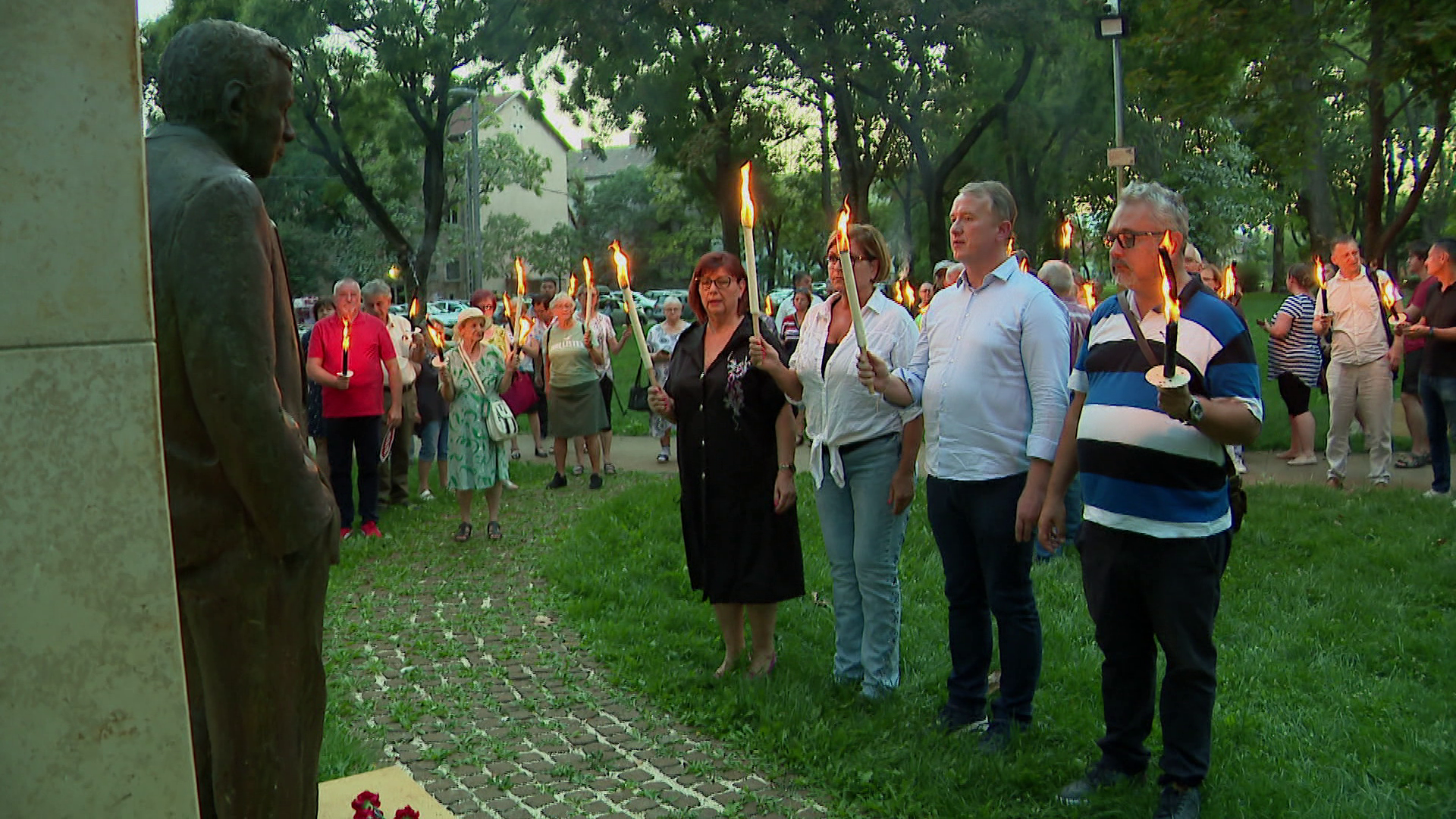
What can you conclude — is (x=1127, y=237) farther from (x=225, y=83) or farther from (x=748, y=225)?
(x=225, y=83)

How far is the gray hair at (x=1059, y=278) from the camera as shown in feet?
27.5

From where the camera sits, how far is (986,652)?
516 centimetres

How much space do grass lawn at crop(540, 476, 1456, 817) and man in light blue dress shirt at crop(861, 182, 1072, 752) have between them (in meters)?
0.49

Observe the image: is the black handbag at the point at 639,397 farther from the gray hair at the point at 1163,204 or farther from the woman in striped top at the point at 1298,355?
the gray hair at the point at 1163,204

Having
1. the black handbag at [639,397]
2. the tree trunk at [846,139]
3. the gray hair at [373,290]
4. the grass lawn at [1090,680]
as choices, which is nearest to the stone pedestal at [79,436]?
the grass lawn at [1090,680]

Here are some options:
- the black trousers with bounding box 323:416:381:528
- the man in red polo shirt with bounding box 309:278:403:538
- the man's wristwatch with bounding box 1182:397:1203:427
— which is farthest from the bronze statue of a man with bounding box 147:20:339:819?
the black trousers with bounding box 323:416:381:528

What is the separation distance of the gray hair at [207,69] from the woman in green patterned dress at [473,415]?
7.37m

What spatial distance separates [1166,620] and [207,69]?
3139mm

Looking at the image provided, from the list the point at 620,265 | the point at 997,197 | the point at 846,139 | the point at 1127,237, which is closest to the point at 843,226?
the point at 997,197

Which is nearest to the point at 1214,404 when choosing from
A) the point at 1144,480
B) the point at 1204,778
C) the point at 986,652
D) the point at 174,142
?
the point at 1144,480

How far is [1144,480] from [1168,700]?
74 centimetres

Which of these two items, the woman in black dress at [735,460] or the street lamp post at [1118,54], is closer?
the woman in black dress at [735,460]

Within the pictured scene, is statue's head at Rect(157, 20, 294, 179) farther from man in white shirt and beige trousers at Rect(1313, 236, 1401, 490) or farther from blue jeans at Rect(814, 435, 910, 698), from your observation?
man in white shirt and beige trousers at Rect(1313, 236, 1401, 490)

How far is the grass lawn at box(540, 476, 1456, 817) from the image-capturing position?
4531mm
